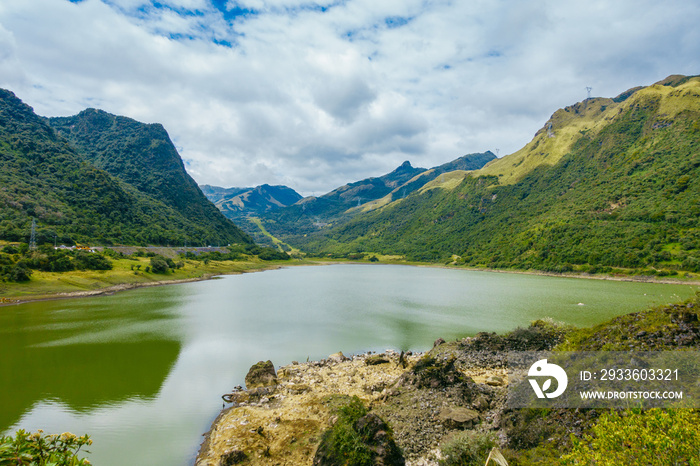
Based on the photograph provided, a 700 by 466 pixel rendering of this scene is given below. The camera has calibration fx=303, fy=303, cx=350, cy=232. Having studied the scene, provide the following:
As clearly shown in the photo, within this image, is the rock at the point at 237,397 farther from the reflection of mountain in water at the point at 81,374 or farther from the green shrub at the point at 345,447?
the green shrub at the point at 345,447

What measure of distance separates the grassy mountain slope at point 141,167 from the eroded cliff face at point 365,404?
15867 cm

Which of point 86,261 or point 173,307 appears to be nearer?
point 173,307

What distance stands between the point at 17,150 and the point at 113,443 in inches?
5934

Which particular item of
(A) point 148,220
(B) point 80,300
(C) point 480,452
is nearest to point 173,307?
(B) point 80,300

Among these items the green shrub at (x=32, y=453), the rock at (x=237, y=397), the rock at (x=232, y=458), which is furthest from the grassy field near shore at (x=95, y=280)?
the green shrub at (x=32, y=453)

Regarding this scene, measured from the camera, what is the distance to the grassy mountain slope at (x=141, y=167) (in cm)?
17362

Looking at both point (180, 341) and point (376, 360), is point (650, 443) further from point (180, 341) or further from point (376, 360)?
point (180, 341)

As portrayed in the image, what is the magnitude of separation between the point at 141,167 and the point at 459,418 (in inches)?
8696

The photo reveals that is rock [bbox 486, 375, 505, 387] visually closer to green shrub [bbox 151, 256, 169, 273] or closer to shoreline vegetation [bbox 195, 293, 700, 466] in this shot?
shoreline vegetation [bbox 195, 293, 700, 466]

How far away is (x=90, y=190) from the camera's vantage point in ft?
371

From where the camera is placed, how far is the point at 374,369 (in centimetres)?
2075

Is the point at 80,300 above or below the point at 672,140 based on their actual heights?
below

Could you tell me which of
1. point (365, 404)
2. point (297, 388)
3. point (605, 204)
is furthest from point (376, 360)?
point (605, 204)

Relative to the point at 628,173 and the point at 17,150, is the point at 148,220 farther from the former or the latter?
the point at 628,173
